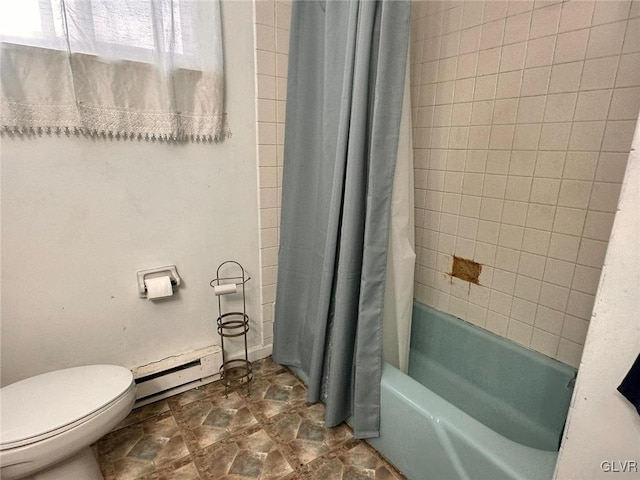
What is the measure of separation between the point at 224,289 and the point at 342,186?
0.79 metres

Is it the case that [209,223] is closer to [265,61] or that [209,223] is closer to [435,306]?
[265,61]

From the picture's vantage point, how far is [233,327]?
5.88ft

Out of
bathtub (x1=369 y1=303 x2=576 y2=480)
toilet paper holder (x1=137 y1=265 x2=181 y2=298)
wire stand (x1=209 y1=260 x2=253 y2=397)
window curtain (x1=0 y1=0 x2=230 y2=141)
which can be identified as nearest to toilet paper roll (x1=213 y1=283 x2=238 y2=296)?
wire stand (x1=209 y1=260 x2=253 y2=397)

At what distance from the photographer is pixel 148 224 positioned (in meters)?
1.53

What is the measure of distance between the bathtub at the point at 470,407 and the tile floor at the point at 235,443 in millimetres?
171

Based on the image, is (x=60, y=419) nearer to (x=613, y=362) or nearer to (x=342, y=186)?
(x=342, y=186)

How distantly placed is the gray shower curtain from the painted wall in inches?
23.6

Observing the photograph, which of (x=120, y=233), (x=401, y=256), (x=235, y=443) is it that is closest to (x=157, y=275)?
(x=120, y=233)

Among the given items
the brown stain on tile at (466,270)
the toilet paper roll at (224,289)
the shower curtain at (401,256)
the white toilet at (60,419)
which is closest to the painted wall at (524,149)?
the brown stain on tile at (466,270)

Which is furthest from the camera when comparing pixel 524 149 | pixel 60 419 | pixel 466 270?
pixel 466 270

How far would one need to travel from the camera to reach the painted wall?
4.00ft

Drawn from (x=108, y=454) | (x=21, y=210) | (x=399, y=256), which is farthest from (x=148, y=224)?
(x=399, y=256)

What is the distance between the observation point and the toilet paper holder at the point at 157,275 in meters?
1.54

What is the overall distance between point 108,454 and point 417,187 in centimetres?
188
